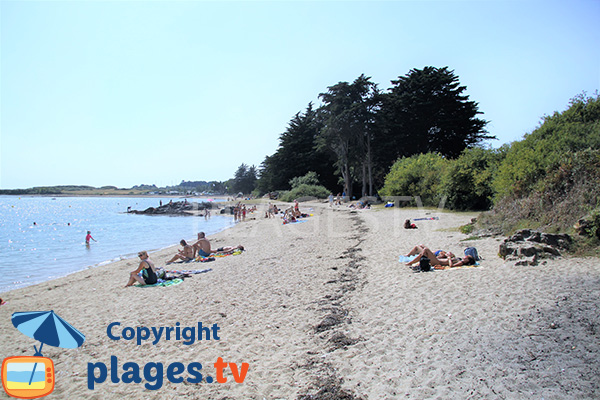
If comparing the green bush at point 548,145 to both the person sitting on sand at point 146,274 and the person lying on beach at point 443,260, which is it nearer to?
the person lying on beach at point 443,260

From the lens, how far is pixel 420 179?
84.9ft

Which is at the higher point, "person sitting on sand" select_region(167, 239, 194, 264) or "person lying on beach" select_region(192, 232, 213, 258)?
"person lying on beach" select_region(192, 232, 213, 258)

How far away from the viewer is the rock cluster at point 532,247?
304 inches

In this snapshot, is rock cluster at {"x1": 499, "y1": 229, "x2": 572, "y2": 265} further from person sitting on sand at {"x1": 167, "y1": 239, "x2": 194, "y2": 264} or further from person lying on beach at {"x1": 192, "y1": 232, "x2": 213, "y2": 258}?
person sitting on sand at {"x1": 167, "y1": 239, "x2": 194, "y2": 264}

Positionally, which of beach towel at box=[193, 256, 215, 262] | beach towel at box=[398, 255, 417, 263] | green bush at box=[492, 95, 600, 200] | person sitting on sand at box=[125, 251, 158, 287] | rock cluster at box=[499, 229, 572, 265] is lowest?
beach towel at box=[193, 256, 215, 262]

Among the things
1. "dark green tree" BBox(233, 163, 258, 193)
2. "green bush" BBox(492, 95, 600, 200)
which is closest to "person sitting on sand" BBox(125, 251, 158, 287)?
"green bush" BBox(492, 95, 600, 200)

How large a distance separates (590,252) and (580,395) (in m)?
5.62

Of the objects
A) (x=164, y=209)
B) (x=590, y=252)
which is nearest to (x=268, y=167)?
(x=164, y=209)

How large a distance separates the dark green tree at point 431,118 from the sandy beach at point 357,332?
29.4 metres

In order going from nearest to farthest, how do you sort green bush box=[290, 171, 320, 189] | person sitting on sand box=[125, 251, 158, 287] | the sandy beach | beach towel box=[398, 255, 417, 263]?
the sandy beach
beach towel box=[398, 255, 417, 263]
person sitting on sand box=[125, 251, 158, 287]
green bush box=[290, 171, 320, 189]

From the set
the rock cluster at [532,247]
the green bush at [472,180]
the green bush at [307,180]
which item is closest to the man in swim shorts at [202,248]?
the rock cluster at [532,247]

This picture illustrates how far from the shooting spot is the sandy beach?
387 centimetres

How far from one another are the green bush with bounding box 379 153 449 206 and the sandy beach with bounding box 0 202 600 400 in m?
14.9

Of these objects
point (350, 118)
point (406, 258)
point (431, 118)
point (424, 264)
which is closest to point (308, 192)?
point (350, 118)
